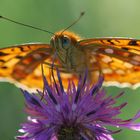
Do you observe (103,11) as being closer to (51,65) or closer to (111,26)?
(111,26)

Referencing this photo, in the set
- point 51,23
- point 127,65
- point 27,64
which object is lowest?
point 127,65

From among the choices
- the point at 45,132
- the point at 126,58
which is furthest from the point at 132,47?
the point at 45,132

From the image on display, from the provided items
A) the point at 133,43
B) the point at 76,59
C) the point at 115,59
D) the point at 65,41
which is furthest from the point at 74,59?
the point at 133,43

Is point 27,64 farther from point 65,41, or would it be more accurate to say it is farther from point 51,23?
point 51,23

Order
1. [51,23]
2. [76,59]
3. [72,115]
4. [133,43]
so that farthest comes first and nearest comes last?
[51,23] < [76,59] < [133,43] < [72,115]

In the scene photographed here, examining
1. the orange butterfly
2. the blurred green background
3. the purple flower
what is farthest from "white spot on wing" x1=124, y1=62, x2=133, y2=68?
the blurred green background

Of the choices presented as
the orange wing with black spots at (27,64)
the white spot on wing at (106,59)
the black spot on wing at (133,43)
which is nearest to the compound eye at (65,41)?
the orange wing with black spots at (27,64)

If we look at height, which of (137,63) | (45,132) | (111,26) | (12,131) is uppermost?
(111,26)

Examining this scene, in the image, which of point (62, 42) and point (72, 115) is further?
point (62, 42)
